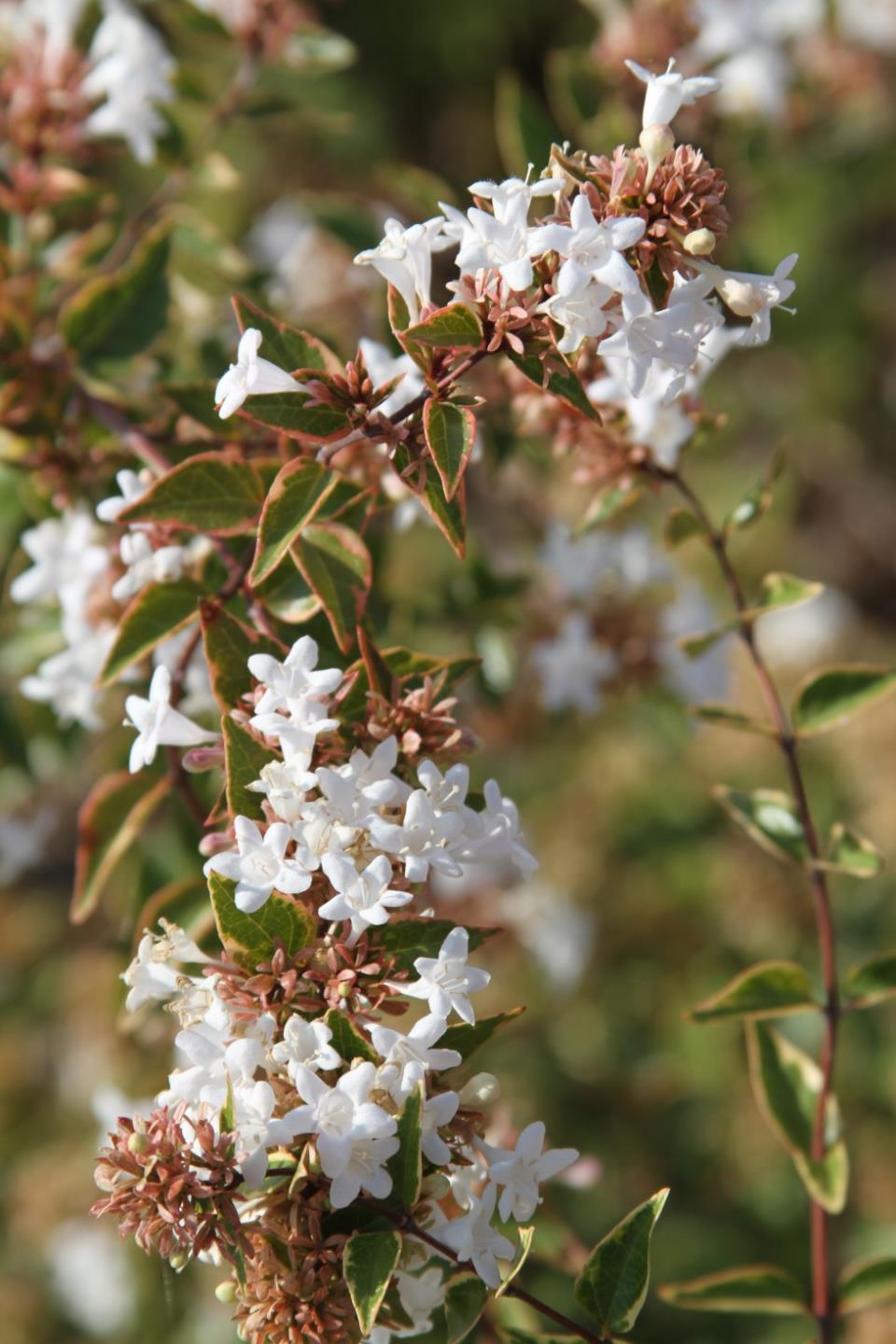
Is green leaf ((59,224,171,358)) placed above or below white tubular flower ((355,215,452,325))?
below

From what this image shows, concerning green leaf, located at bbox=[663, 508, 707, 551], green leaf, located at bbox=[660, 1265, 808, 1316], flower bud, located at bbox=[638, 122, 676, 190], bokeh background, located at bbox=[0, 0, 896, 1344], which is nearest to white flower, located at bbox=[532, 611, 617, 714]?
bokeh background, located at bbox=[0, 0, 896, 1344]

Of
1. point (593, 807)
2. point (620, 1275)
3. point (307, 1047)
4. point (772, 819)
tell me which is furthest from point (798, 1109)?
point (593, 807)

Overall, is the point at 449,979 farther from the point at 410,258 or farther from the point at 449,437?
the point at 410,258

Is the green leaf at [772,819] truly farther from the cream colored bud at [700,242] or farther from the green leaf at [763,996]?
the cream colored bud at [700,242]

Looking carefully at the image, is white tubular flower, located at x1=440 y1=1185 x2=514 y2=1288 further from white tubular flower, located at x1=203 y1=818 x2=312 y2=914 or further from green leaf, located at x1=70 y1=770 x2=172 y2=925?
green leaf, located at x1=70 y1=770 x2=172 y2=925

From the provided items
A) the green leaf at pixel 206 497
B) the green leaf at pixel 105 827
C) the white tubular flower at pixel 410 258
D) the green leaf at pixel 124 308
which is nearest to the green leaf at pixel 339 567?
the green leaf at pixel 206 497

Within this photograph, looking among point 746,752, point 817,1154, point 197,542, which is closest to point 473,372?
point 197,542
